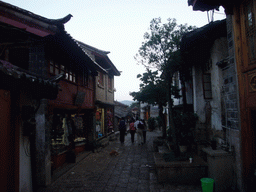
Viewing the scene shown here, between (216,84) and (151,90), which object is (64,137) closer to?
(151,90)

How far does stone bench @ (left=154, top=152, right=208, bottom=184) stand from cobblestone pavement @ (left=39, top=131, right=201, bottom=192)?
252 millimetres

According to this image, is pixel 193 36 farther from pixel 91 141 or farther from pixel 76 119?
pixel 91 141

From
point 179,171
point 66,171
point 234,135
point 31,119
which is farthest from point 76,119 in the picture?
point 234,135

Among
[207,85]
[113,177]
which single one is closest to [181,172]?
[113,177]

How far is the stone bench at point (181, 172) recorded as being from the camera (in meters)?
Answer: 6.36

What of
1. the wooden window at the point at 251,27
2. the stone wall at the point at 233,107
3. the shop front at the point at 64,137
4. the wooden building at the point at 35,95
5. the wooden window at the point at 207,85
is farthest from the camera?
the shop front at the point at 64,137

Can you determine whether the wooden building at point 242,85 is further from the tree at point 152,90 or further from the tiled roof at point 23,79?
the tiled roof at point 23,79

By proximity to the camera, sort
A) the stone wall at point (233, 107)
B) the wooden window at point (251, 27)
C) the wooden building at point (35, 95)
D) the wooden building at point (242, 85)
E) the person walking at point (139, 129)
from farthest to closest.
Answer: the person walking at point (139, 129) < the stone wall at point (233, 107) < the wooden building at point (35, 95) < the wooden building at point (242, 85) < the wooden window at point (251, 27)

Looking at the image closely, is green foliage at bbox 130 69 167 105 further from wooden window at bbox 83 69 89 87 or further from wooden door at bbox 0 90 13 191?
wooden door at bbox 0 90 13 191

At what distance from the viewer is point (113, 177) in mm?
7422

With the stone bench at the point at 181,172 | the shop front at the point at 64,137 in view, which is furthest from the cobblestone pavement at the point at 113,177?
the shop front at the point at 64,137

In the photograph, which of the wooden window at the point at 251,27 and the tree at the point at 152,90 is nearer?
the wooden window at the point at 251,27

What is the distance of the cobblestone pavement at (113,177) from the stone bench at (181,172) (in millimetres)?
252

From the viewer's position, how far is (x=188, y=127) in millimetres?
9250
